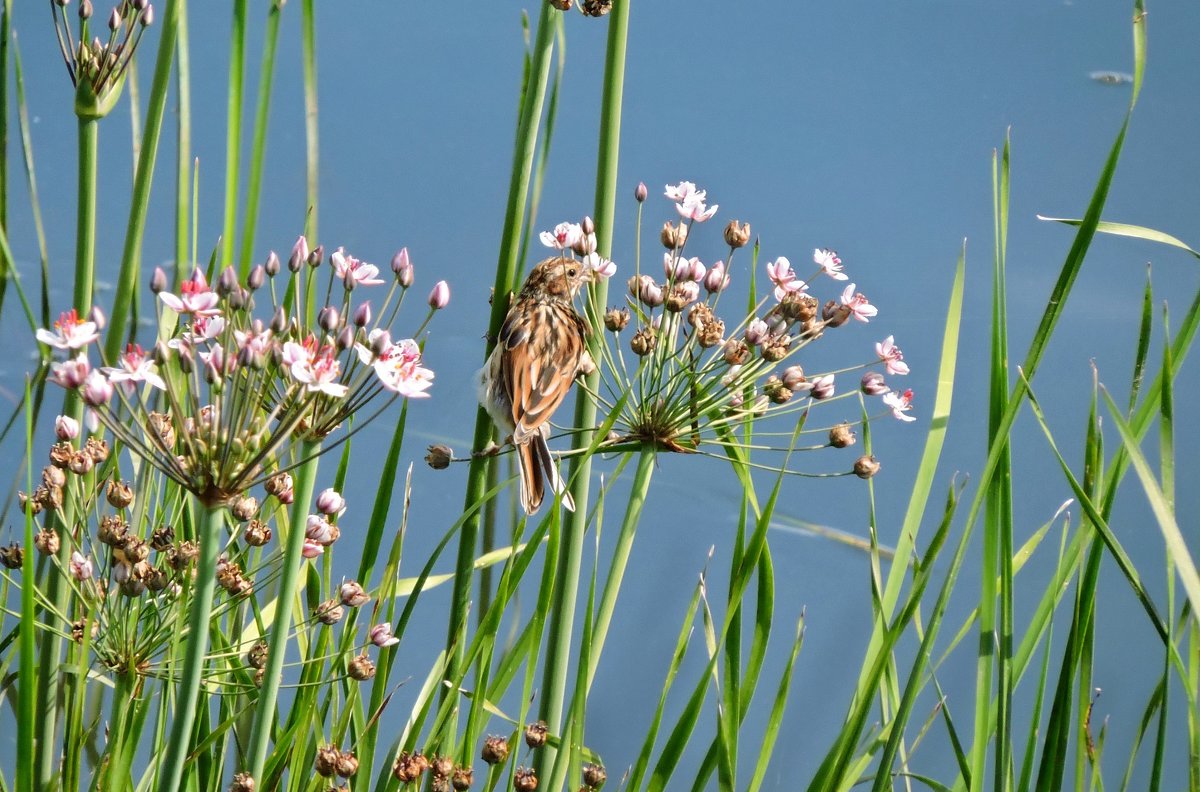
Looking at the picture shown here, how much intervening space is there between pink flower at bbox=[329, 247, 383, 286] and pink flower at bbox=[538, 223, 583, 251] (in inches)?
10.0

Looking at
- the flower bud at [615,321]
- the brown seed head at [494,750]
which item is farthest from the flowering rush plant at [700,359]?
the brown seed head at [494,750]

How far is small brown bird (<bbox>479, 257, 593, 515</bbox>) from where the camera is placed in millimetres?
1180

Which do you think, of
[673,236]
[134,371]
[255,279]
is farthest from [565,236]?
[134,371]

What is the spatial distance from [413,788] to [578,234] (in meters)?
0.54

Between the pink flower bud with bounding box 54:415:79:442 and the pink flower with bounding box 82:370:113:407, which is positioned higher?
the pink flower with bounding box 82:370:113:407

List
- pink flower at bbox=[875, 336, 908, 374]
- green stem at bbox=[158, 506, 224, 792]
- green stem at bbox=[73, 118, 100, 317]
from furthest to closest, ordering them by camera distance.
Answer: pink flower at bbox=[875, 336, 908, 374] < green stem at bbox=[73, 118, 100, 317] < green stem at bbox=[158, 506, 224, 792]

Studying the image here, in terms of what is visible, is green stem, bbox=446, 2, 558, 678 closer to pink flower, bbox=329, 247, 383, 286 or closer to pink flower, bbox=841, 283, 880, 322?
pink flower, bbox=329, 247, 383, 286

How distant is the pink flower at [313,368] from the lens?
695 millimetres

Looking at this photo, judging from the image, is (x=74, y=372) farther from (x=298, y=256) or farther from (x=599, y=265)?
(x=599, y=265)

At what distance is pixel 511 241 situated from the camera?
990mm

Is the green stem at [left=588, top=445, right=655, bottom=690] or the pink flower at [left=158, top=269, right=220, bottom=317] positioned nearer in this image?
the pink flower at [left=158, top=269, right=220, bottom=317]

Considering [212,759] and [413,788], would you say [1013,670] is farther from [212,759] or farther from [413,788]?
[212,759]

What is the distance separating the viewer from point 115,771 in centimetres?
99

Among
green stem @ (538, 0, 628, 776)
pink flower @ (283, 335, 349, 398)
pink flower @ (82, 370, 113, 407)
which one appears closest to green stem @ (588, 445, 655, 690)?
green stem @ (538, 0, 628, 776)
